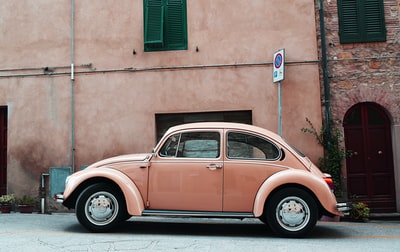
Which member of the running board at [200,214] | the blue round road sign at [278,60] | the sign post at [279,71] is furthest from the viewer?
the blue round road sign at [278,60]

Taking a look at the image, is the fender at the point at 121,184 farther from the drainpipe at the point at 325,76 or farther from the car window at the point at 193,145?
the drainpipe at the point at 325,76

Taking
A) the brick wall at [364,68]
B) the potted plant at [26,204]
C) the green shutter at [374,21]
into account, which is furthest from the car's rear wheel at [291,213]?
the potted plant at [26,204]

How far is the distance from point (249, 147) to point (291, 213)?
47.2 inches

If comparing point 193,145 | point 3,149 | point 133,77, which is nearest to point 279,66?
point 193,145

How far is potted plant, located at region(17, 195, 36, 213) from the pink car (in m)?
3.42

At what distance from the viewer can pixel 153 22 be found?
9.94 metres

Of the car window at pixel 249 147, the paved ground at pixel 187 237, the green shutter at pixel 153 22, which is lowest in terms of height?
the paved ground at pixel 187 237

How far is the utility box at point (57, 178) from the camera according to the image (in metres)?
9.73

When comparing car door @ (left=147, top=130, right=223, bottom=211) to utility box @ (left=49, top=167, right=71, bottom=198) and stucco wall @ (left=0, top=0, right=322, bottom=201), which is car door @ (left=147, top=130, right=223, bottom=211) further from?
utility box @ (left=49, top=167, right=71, bottom=198)

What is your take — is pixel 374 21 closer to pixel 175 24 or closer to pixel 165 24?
pixel 175 24

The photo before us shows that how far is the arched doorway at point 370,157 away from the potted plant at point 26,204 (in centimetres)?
737

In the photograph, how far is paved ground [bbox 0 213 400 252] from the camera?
5.56 m

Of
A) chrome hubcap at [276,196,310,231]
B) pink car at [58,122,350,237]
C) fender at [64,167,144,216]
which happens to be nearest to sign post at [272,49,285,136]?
pink car at [58,122,350,237]

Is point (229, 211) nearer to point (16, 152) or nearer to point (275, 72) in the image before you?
point (275, 72)
